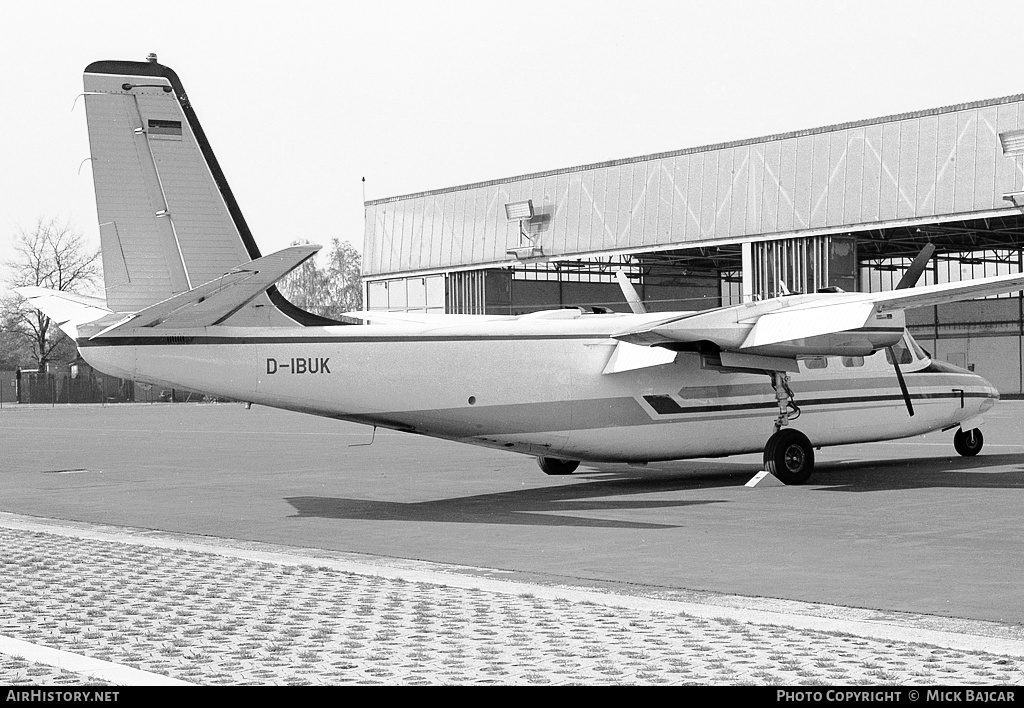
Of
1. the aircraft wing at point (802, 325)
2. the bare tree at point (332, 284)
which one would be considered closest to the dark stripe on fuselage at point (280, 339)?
the aircraft wing at point (802, 325)

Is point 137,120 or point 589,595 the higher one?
point 137,120

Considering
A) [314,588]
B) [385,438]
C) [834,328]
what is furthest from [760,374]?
[385,438]

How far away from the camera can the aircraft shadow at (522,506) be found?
1559 centimetres

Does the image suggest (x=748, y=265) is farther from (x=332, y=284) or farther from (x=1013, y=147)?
(x=332, y=284)

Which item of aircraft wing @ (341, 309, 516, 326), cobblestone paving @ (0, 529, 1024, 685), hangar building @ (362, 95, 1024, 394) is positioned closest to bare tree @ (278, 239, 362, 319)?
hangar building @ (362, 95, 1024, 394)

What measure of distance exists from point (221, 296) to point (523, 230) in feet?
145

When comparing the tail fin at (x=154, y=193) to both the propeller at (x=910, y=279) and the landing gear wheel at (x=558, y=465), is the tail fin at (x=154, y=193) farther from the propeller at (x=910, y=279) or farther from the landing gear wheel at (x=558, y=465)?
the propeller at (x=910, y=279)

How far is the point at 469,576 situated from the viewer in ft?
36.6

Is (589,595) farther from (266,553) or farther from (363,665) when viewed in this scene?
(266,553)

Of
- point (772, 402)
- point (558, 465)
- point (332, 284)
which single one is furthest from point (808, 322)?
point (332, 284)

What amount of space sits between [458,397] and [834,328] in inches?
220

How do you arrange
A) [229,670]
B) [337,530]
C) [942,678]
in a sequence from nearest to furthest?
[942,678] < [229,670] < [337,530]

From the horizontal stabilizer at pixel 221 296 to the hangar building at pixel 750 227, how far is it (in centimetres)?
3391

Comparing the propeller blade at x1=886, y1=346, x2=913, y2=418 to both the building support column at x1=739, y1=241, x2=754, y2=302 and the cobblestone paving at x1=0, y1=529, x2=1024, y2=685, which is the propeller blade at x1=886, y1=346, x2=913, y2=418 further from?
the building support column at x1=739, y1=241, x2=754, y2=302
